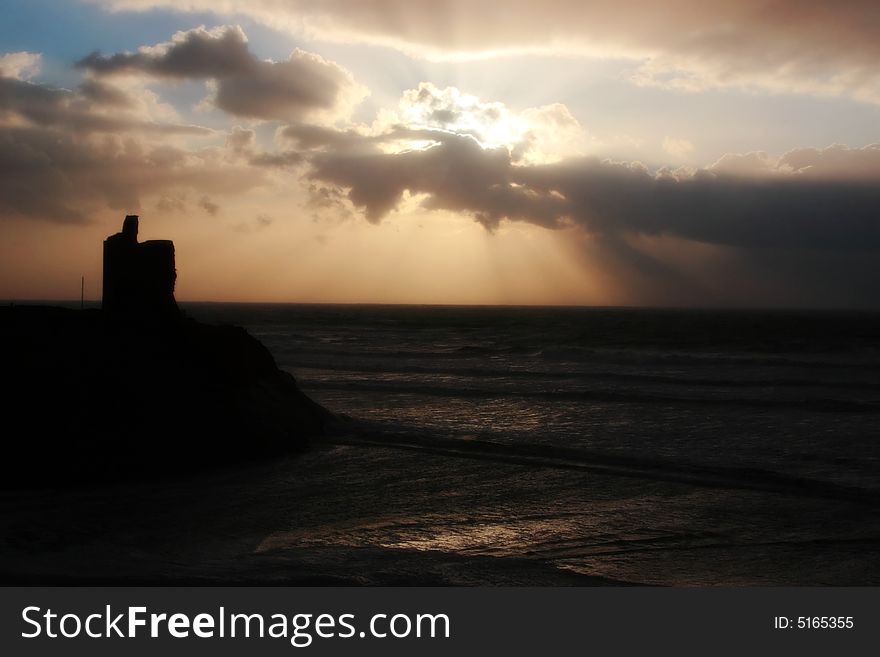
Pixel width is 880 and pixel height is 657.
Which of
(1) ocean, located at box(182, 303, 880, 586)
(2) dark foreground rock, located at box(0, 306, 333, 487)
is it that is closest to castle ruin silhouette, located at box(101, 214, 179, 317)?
(2) dark foreground rock, located at box(0, 306, 333, 487)

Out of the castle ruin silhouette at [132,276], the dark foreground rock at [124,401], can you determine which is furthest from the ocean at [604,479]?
the castle ruin silhouette at [132,276]

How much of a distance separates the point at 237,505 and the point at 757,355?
42.5 m

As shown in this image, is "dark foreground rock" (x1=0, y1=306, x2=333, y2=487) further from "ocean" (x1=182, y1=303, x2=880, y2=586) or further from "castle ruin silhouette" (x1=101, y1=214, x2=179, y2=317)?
"ocean" (x1=182, y1=303, x2=880, y2=586)

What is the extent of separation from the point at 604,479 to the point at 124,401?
8.71 meters

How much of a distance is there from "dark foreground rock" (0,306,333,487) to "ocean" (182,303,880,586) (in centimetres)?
142

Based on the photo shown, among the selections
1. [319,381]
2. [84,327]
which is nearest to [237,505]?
[84,327]

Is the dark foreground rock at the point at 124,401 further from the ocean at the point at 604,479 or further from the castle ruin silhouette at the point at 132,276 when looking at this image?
the ocean at the point at 604,479

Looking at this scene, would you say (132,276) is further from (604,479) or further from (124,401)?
(604,479)

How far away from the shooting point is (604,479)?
43.1ft

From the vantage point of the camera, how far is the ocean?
351 inches

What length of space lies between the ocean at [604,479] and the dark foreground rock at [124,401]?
4.67 feet

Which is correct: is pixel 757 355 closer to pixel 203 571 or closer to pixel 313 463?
pixel 313 463

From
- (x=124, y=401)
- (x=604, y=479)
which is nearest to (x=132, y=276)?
(x=124, y=401)

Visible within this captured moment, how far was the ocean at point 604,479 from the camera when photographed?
892cm
